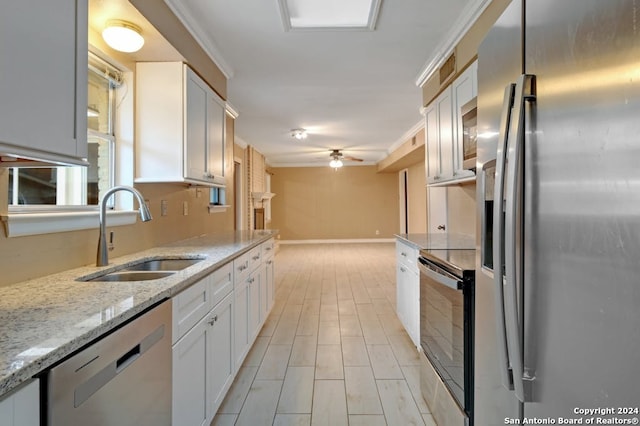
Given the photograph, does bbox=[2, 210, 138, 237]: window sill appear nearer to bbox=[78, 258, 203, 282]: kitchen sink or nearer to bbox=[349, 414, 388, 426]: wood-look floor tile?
bbox=[78, 258, 203, 282]: kitchen sink

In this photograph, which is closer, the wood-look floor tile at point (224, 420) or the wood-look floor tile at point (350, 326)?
the wood-look floor tile at point (224, 420)

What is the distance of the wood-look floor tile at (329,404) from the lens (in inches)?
74.4

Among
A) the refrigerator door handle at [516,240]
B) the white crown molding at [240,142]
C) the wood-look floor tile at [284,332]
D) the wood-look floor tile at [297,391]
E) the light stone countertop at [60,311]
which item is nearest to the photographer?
the light stone countertop at [60,311]

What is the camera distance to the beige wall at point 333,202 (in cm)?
1080

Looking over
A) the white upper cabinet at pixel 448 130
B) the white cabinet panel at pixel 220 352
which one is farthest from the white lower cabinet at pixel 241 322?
the white upper cabinet at pixel 448 130

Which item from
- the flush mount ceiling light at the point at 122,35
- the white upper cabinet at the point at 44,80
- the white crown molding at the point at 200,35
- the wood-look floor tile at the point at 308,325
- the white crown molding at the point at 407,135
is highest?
the white crown molding at the point at 407,135

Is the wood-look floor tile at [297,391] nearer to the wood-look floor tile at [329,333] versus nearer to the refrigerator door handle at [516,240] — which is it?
the wood-look floor tile at [329,333]

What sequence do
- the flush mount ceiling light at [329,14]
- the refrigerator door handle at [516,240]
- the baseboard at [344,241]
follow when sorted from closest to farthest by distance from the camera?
1. the refrigerator door handle at [516,240]
2. the flush mount ceiling light at [329,14]
3. the baseboard at [344,241]

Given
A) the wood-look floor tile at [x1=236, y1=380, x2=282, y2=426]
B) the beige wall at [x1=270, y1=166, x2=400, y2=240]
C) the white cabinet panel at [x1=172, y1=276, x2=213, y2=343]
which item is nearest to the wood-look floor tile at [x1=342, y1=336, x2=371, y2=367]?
the wood-look floor tile at [x1=236, y1=380, x2=282, y2=426]

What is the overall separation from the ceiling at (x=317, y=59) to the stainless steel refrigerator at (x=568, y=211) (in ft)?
6.05

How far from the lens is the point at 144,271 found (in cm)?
187

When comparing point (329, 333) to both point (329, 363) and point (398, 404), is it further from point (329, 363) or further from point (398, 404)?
point (398, 404)

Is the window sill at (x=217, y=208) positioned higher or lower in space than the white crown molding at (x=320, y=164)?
lower

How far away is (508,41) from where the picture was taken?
3.24 feet
